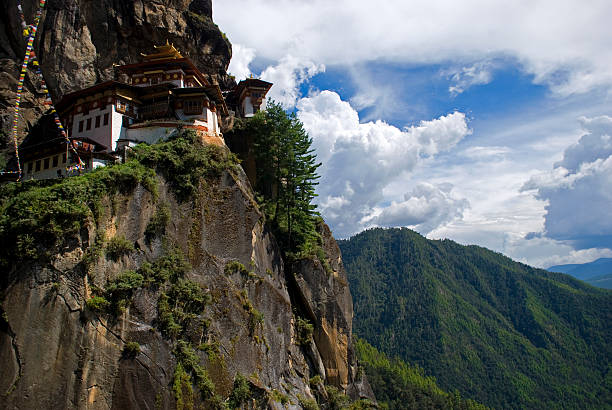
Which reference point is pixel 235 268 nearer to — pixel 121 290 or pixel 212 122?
pixel 121 290

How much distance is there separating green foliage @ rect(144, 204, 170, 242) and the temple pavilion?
7922mm

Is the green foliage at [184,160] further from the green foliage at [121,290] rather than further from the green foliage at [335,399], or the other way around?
the green foliage at [335,399]

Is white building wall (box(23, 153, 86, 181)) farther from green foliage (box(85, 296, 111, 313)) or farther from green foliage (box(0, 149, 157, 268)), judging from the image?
green foliage (box(85, 296, 111, 313))

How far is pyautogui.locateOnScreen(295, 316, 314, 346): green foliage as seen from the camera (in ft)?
128

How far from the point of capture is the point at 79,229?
77.0ft

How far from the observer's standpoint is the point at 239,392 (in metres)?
26.9

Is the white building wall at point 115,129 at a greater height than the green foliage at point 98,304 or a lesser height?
greater

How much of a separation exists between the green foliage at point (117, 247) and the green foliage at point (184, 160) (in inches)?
233

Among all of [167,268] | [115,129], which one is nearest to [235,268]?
[167,268]

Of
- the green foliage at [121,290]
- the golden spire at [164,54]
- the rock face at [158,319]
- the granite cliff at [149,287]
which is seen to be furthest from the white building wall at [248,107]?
the green foliage at [121,290]

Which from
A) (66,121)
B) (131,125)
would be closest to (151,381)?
(131,125)

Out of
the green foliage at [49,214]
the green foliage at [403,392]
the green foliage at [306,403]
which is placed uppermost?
the green foliage at [49,214]

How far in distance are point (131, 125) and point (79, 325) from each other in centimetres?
2058

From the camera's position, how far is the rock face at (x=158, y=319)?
2122 centimetres
